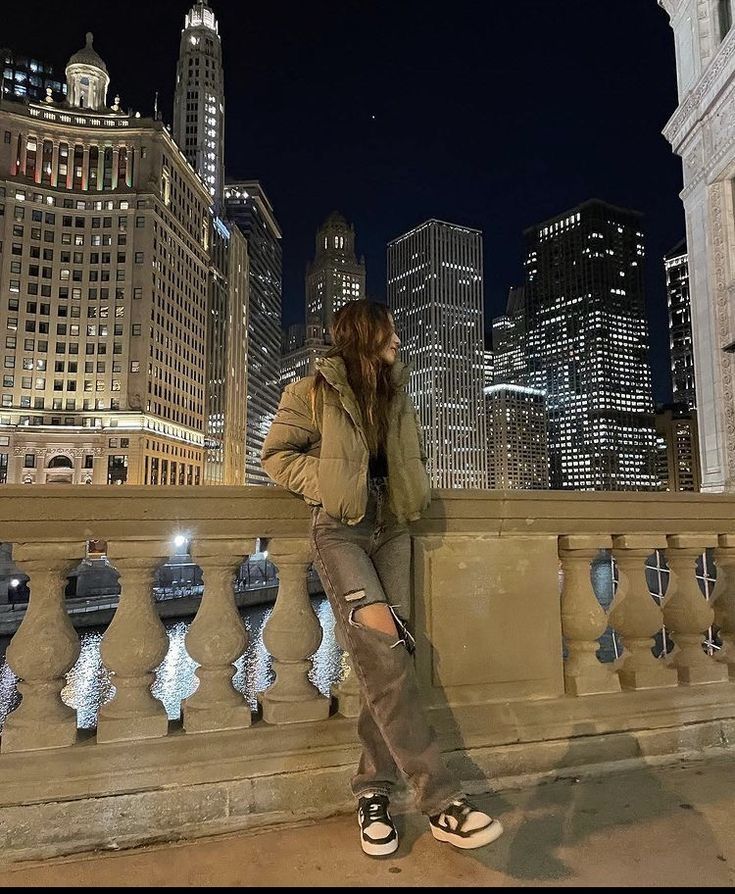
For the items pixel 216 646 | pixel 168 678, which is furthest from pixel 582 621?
pixel 168 678

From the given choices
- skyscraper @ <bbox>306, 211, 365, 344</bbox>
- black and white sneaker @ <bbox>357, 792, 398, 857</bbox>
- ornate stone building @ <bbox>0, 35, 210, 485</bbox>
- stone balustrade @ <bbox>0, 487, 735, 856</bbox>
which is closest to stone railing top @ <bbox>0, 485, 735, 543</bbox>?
stone balustrade @ <bbox>0, 487, 735, 856</bbox>

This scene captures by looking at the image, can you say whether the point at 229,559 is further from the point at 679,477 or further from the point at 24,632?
the point at 679,477

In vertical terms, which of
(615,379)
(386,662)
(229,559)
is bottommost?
(386,662)

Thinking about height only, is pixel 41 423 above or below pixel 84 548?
above

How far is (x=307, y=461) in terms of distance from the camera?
2.40 m

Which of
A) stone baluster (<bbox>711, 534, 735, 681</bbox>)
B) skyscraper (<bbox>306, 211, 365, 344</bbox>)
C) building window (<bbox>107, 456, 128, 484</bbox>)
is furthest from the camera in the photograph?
skyscraper (<bbox>306, 211, 365, 344</bbox>)

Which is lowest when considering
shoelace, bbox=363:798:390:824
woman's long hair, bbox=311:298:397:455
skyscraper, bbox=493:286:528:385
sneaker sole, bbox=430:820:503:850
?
sneaker sole, bbox=430:820:503:850

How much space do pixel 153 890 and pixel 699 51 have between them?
1789 centimetres

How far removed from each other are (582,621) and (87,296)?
3528 inches

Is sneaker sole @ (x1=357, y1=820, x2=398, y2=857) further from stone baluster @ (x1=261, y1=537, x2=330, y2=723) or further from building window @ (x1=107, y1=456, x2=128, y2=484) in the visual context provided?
building window @ (x1=107, y1=456, x2=128, y2=484)

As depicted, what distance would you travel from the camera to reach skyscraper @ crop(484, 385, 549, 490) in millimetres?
145625

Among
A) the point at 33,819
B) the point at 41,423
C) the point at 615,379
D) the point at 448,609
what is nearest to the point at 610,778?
the point at 448,609

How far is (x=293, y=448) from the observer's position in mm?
2500

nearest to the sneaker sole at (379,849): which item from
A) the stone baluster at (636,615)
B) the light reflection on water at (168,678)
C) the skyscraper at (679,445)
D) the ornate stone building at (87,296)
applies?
the stone baluster at (636,615)
